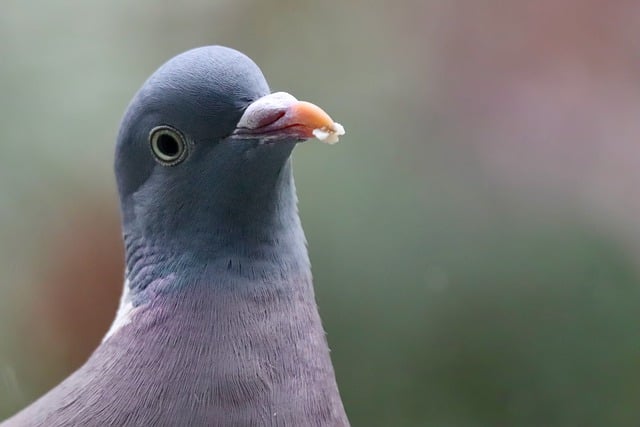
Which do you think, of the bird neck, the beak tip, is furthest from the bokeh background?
the beak tip

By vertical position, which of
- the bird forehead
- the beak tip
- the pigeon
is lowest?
the pigeon

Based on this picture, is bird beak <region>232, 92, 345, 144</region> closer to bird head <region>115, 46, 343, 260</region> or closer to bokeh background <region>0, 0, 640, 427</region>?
bird head <region>115, 46, 343, 260</region>

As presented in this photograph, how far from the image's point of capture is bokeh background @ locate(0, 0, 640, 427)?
2.12 meters

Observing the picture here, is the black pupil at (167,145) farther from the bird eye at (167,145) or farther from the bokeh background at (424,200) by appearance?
the bokeh background at (424,200)

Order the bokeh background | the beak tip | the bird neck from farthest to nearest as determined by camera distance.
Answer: the bokeh background → the bird neck → the beak tip

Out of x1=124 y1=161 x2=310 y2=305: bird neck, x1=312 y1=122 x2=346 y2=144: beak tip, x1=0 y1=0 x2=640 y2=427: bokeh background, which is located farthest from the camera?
x1=0 y1=0 x2=640 y2=427: bokeh background

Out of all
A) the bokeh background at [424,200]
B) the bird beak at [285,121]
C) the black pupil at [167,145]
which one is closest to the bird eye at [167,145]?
the black pupil at [167,145]

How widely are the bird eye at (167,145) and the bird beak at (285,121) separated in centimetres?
11

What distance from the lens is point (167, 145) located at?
114cm

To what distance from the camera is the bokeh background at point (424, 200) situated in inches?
83.6

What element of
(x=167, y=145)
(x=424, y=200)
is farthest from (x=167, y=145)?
(x=424, y=200)

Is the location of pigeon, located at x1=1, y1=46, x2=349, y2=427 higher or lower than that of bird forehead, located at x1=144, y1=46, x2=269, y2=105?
lower

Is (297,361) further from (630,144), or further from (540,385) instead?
(630,144)

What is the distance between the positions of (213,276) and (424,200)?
1.15 meters
